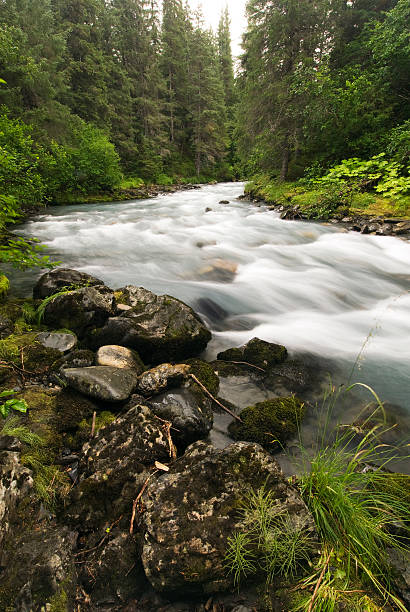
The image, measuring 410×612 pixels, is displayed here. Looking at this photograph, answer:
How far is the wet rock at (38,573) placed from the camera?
→ 1225 mm

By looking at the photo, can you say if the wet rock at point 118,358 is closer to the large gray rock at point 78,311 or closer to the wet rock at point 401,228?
the large gray rock at point 78,311

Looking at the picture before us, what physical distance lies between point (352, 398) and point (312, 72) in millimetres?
13157

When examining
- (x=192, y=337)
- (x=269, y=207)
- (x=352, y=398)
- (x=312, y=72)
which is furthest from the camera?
(x=269, y=207)

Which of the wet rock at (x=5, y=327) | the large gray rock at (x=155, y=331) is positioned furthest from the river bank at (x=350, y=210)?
the wet rock at (x=5, y=327)

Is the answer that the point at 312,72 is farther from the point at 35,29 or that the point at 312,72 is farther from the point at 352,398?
the point at 35,29

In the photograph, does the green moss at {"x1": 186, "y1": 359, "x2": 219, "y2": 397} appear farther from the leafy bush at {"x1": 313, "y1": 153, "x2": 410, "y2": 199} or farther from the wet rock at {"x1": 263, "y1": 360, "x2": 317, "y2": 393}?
the leafy bush at {"x1": 313, "y1": 153, "x2": 410, "y2": 199}

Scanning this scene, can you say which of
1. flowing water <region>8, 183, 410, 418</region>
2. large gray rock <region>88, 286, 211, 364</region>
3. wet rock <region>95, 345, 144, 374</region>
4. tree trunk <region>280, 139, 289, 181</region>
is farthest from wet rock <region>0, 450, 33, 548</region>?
tree trunk <region>280, 139, 289, 181</region>

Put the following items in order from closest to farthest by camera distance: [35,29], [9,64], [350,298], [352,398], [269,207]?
[352,398] < [350,298] < [9,64] < [269,207] < [35,29]

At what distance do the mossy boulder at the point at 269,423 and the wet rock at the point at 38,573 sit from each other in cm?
147

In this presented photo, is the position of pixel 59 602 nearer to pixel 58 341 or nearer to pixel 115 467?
pixel 115 467

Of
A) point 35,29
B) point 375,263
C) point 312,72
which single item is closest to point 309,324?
point 375,263

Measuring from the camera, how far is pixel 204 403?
8.27 ft

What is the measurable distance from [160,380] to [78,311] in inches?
68.3

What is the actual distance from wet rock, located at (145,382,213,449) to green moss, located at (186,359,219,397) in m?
0.33
